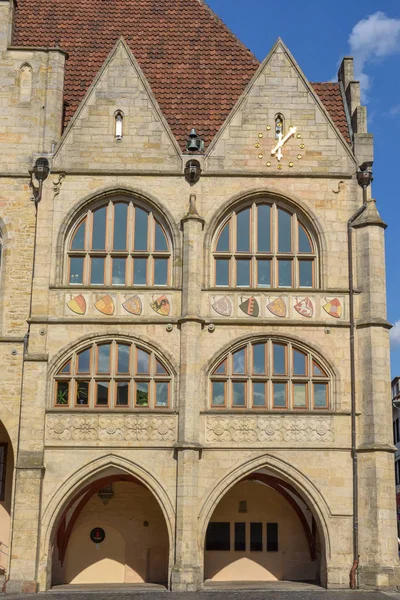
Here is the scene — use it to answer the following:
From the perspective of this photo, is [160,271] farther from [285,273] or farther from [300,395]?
[300,395]

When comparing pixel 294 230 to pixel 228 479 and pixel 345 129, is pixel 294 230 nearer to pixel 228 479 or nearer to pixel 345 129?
pixel 345 129

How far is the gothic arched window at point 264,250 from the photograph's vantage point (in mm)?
24719

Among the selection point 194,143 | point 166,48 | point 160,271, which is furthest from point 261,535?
point 166,48

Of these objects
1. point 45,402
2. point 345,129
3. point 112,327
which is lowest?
point 45,402

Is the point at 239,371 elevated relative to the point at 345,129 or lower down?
lower down

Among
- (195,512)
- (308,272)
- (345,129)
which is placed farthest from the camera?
(345,129)

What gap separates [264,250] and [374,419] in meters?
5.24

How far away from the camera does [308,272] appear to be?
81.6 ft

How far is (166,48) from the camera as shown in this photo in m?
28.7

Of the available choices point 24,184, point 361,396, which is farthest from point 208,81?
point 361,396

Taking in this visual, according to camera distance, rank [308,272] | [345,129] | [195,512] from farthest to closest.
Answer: [345,129], [308,272], [195,512]

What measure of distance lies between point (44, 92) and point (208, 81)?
492 cm

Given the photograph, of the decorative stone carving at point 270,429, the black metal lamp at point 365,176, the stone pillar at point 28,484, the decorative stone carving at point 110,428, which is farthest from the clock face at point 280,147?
the stone pillar at point 28,484

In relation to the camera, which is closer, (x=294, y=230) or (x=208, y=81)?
(x=294, y=230)
